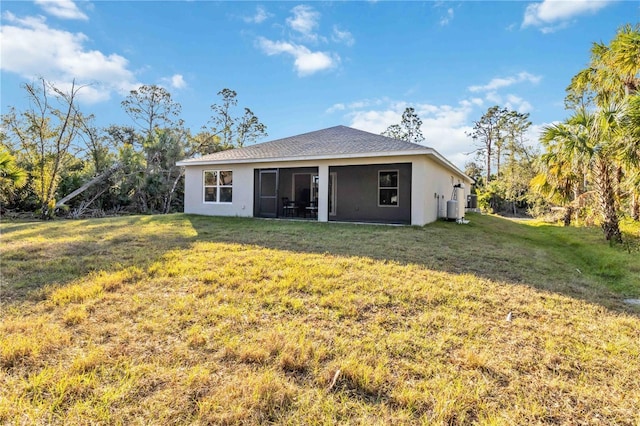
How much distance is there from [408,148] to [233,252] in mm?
6823

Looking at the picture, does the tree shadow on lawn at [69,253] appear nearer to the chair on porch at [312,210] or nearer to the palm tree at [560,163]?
the chair on porch at [312,210]

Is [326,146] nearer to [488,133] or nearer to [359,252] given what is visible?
[359,252]

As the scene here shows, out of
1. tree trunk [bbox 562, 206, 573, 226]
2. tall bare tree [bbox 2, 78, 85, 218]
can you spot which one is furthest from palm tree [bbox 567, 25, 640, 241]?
tall bare tree [bbox 2, 78, 85, 218]

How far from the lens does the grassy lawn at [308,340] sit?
221 centimetres

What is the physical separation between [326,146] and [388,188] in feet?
10.5

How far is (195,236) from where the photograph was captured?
8414 mm

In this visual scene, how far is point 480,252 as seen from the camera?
7469 millimetres

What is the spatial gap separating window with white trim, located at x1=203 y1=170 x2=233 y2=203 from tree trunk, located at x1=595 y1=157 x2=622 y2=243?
12514mm

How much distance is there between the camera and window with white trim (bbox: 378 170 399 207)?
44.6 feet

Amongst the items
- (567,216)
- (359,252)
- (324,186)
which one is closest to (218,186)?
(324,186)

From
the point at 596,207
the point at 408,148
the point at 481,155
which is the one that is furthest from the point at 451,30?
the point at 481,155

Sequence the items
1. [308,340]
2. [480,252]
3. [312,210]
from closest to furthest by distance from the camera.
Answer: [308,340] → [480,252] → [312,210]

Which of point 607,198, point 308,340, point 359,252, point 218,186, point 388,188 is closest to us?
point 308,340

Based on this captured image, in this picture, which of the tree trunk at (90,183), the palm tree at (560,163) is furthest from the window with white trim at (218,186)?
the palm tree at (560,163)
